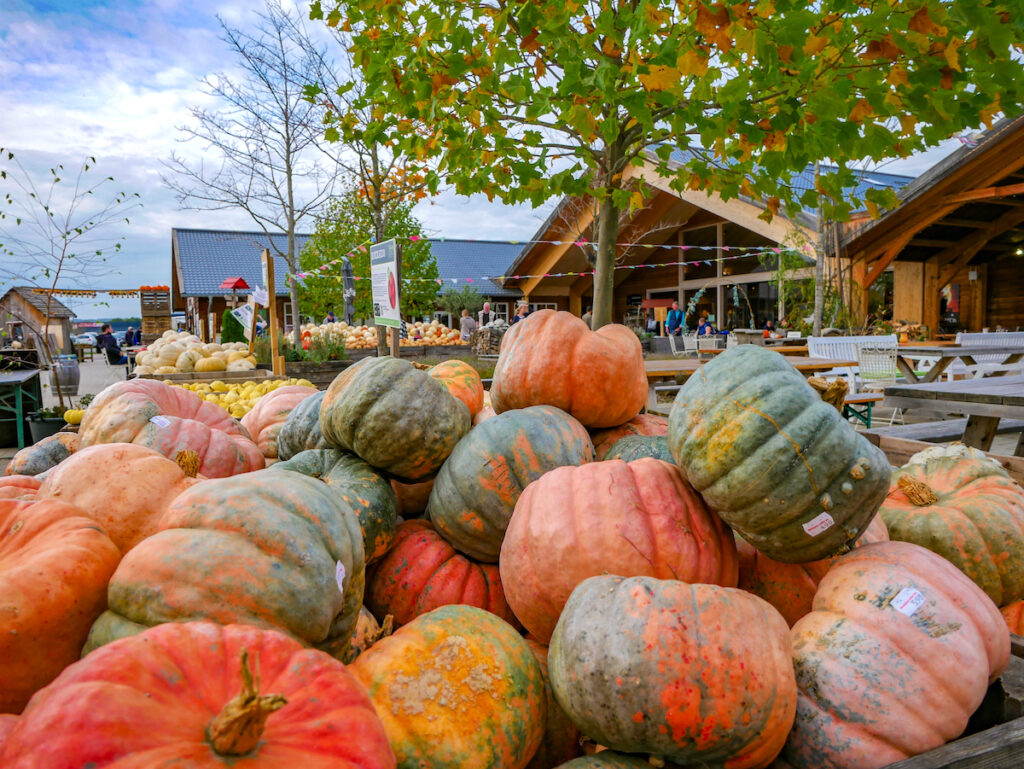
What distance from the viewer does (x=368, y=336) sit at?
1267 cm

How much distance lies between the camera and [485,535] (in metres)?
1.89

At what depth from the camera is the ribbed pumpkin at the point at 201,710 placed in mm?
756

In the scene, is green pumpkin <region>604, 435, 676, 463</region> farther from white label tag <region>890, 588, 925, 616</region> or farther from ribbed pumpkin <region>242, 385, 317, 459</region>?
ribbed pumpkin <region>242, 385, 317, 459</region>

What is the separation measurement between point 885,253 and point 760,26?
1122cm

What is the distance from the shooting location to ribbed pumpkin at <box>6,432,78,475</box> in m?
2.77

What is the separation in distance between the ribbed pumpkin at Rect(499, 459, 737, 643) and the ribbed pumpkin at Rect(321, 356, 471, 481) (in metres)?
0.50

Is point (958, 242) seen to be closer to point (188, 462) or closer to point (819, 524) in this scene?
point (819, 524)

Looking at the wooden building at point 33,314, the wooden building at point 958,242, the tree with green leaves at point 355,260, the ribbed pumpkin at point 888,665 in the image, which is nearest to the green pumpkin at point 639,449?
the ribbed pumpkin at point 888,665

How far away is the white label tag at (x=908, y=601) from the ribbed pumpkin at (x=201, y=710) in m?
1.10

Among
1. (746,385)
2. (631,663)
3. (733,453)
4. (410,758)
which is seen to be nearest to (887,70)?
(746,385)

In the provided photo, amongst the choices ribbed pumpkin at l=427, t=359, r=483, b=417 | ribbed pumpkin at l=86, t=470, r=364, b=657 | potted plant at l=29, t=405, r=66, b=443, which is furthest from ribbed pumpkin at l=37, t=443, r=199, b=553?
potted plant at l=29, t=405, r=66, b=443

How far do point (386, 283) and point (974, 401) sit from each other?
12.9ft

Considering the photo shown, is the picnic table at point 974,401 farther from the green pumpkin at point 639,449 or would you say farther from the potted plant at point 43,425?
the potted plant at point 43,425

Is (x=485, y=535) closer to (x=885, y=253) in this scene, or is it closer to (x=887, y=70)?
(x=887, y=70)
